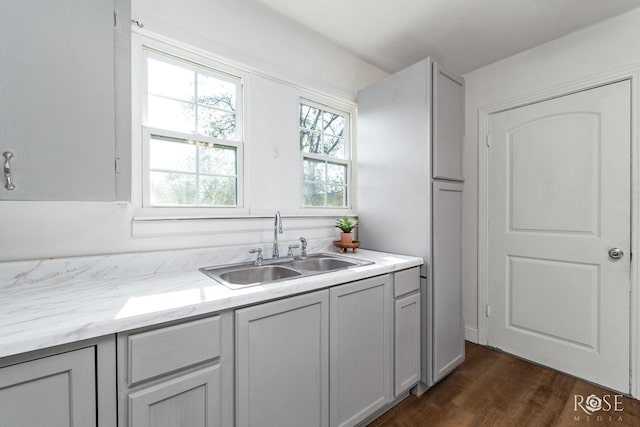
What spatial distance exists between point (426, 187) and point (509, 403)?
5.00ft

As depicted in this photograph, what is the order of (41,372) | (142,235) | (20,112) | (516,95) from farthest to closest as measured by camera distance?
(516,95)
(142,235)
(20,112)
(41,372)

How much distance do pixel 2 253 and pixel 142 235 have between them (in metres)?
0.50

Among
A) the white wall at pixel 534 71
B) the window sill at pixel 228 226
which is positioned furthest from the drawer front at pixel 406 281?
the window sill at pixel 228 226

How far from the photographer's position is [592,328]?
2033 mm

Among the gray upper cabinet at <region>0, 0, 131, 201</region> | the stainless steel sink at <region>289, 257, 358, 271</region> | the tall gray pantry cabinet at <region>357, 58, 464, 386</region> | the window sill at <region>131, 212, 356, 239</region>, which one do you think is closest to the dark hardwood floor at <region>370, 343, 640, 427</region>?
the tall gray pantry cabinet at <region>357, 58, 464, 386</region>

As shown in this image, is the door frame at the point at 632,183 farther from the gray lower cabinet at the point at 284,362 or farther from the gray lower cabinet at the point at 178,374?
the gray lower cabinet at the point at 178,374

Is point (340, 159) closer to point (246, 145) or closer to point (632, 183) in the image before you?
point (246, 145)

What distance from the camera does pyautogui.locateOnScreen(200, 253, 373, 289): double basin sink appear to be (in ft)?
5.17

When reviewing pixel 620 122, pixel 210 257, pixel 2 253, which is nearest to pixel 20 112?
pixel 2 253

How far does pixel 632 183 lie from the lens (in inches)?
73.3

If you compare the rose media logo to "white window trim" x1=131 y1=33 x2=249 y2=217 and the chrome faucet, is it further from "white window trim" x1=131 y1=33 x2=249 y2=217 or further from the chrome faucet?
"white window trim" x1=131 y1=33 x2=249 y2=217

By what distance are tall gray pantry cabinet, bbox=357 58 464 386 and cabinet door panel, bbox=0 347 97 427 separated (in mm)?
1808

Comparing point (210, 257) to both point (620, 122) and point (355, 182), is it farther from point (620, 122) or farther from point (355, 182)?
point (620, 122)

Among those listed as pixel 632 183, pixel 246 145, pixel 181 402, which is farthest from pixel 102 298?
pixel 632 183
